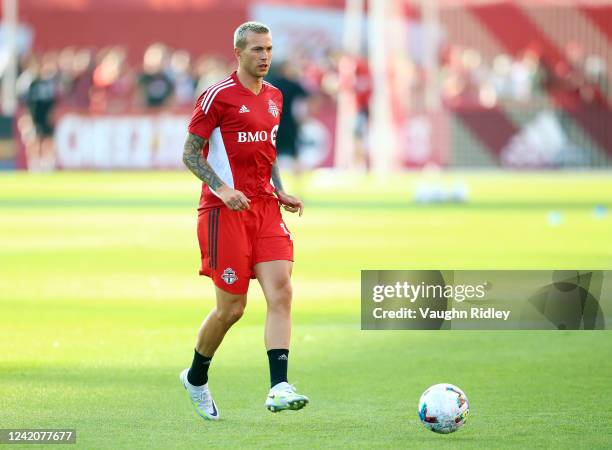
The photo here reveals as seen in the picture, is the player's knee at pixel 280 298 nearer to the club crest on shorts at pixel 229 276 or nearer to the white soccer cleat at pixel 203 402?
the club crest on shorts at pixel 229 276

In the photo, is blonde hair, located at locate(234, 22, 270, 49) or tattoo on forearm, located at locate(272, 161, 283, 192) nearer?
blonde hair, located at locate(234, 22, 270, 49)

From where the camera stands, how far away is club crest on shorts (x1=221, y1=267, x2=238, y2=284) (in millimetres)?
8593

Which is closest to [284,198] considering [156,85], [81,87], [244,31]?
[244,31]

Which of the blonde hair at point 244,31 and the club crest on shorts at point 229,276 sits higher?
the blonde hair at point 244,31

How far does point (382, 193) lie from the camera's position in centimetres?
3381

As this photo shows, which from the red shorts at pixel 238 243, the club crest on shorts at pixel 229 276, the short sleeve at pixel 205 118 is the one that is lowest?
the club crest on shorts at pixel 229 276

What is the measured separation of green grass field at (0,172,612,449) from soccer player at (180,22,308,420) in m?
0.47

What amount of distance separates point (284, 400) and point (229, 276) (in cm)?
84

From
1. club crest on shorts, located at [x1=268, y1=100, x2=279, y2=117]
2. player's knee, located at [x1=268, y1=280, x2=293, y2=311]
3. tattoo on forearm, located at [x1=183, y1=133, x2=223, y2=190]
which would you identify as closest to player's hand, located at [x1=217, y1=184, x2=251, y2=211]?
tattoo on forearm, located at [x1=183, y1=133, x2=223, y2=190]

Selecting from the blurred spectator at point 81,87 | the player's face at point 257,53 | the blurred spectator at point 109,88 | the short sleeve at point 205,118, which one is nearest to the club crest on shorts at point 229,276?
the short sleeve at point 205,118

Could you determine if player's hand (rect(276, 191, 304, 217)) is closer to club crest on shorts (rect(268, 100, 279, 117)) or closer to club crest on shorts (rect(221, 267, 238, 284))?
club crest on shorts (rect(268, 100, 279, 117))

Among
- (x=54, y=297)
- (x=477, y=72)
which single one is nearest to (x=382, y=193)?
(x=477, y=72)

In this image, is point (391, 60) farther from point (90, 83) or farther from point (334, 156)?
point (90, 83)

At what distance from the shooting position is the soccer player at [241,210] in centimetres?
860
